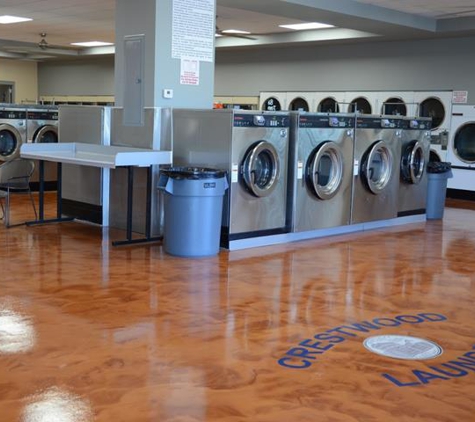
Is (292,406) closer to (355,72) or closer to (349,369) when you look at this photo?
(349,369)

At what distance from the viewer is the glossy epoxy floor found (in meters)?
3.05

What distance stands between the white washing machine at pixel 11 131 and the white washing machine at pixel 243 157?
4.33m

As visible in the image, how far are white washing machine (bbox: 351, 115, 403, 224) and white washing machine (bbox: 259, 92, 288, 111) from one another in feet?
19.2

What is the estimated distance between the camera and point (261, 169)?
6.97m

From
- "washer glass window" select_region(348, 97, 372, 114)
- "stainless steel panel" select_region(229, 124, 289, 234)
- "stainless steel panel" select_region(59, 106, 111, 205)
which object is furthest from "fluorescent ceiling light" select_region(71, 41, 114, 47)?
"stainless steel panel" select_region(229, 124, 289, 234)

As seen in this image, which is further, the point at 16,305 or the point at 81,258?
the point at 81,258

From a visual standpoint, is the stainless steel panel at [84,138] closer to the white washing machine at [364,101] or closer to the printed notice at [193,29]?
the printed notice at [193,29]

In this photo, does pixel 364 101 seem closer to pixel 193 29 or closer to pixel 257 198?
pixel 193 29

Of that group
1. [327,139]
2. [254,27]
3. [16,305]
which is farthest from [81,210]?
[254,27]

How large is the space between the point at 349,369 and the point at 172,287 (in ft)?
6.33

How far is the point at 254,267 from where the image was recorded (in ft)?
19.5

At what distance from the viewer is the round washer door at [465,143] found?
38.3 feet

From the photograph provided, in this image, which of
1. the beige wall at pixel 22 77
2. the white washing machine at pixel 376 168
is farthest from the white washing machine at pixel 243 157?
the beige wall at pixel 22 77

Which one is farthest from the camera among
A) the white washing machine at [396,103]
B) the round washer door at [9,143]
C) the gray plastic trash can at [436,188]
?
the white washing machine at [396,103]
